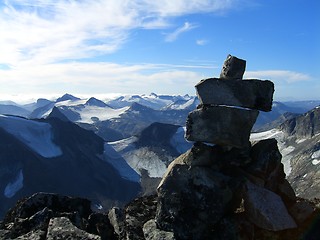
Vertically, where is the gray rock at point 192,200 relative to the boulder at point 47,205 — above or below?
above

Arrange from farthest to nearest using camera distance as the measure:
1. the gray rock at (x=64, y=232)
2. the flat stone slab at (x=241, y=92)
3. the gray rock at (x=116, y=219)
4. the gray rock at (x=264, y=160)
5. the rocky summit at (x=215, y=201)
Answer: the gray rock at (x=116, y=219) < the flat stone slab at (x=241, y=92) < the gray rock at (x=264, y=160) < the rocky summit at (x=215, y=201) < the gray rock at (x=64, y=232)

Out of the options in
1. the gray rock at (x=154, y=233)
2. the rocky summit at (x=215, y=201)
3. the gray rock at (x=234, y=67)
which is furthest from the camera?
the gray rock at (x=234, y=67)

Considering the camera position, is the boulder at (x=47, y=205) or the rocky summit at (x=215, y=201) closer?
the rocky summit at (x=215, y=201)

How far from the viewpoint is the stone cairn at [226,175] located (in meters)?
19.2

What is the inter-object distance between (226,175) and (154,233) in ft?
15.6

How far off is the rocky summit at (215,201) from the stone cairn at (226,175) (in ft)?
0.16

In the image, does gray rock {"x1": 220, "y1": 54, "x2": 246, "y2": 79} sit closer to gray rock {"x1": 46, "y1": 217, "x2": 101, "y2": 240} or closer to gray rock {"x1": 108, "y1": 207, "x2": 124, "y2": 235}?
gray rock {"x1": 108, "y1": 207, "x2": 124, "y2": 235}

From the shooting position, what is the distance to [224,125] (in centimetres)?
2136

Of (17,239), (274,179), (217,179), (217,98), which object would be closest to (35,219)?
(17,239)

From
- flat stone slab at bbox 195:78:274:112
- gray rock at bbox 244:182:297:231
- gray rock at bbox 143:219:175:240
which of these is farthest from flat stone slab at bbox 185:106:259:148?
gray rock at bbox 143:219:175:240

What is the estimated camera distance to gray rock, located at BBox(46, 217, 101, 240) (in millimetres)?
18438

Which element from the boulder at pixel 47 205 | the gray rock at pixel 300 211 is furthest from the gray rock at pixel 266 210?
the boulder at pixel 47 205

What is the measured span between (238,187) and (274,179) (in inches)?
115

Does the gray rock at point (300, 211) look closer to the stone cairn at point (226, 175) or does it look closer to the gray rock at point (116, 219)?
the stone cairn at point (226, 175)
